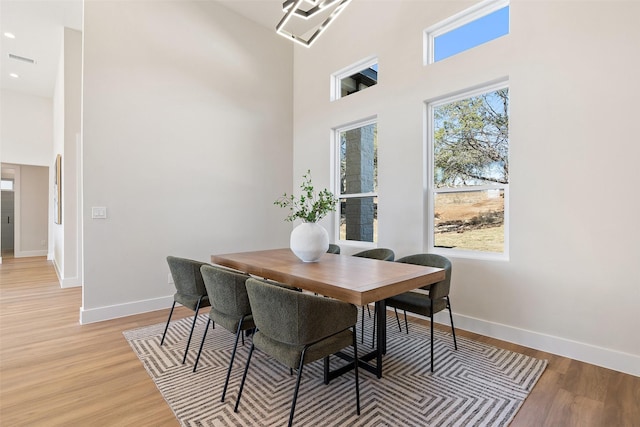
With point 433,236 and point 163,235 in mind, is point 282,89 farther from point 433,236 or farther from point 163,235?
point 433,236

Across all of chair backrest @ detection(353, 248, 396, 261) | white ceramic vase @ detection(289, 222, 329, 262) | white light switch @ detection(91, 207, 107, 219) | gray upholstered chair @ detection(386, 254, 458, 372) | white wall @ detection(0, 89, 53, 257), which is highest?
white wall @ detection(0, 89, 53, 257)

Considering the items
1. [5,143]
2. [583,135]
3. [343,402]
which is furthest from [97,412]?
[5,143]

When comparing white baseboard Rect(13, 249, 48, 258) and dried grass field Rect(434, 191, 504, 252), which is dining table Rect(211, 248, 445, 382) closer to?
dried grass field Rect(434, 191, 504, 252)

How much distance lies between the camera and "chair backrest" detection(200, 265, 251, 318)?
1.93 meters

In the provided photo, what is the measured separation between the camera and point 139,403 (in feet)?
6.14

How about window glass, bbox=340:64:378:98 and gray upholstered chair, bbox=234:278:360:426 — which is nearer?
gray upholstered chair, bbox=234:278:360:426

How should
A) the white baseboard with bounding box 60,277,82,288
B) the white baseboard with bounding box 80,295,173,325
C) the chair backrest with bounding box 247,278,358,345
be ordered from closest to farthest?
the chair backrest with bounding box 247,278,358,345 < the white baseboard with bounding box 80,295,173,325 < the white baseboard with bounding box 60,277,82,288

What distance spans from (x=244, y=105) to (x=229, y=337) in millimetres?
3262

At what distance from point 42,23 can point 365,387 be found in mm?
6243

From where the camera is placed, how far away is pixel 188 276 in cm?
242

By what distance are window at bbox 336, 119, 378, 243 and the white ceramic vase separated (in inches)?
62.7

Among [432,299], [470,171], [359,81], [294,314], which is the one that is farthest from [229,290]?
[359,81]

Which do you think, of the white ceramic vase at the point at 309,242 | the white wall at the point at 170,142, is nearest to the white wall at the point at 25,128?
the white wall at the point at 170,142

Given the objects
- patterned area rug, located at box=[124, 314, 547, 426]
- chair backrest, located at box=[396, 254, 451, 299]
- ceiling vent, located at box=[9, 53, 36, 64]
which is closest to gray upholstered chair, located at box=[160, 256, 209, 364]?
patterned area rug, located at box=[124, 314, 547, 426]
